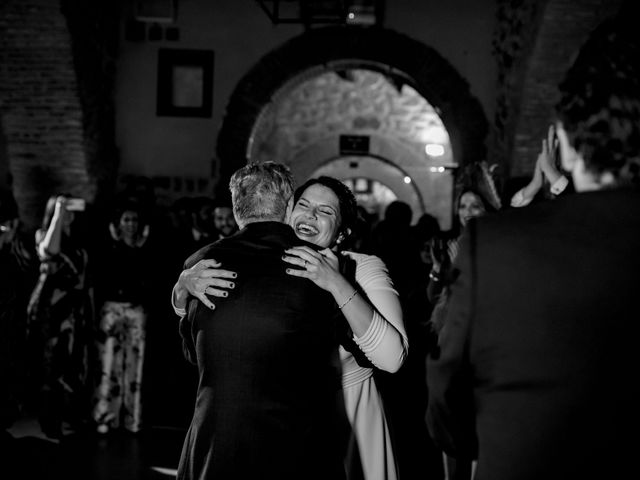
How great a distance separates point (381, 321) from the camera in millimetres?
1814

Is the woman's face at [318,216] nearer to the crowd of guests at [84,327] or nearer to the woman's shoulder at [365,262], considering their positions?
the woman's shoulder at [365,262]

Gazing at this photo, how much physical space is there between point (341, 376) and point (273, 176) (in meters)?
0.75

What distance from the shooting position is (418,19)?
773 centimetres

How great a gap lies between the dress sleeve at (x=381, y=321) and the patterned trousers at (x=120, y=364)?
320cm

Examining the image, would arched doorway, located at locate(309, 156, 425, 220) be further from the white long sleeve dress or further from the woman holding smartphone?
the white long sleeve dress

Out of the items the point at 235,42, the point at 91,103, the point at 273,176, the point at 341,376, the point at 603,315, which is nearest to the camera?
the point at 603,315

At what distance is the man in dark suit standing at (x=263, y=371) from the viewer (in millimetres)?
1595

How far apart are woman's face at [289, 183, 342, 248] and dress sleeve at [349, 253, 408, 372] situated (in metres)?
0.13

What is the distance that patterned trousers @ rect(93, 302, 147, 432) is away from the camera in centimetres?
479

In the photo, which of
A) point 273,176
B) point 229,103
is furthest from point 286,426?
point 229,103

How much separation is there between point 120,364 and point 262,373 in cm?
363

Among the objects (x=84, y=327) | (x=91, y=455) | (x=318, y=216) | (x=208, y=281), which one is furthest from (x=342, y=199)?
(x=84, y=327)

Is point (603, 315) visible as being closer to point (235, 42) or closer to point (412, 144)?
point (235, 42)

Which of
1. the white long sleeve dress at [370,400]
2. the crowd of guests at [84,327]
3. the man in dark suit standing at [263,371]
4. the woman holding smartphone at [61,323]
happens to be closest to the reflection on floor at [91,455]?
the crowd of guests at [84,327]
